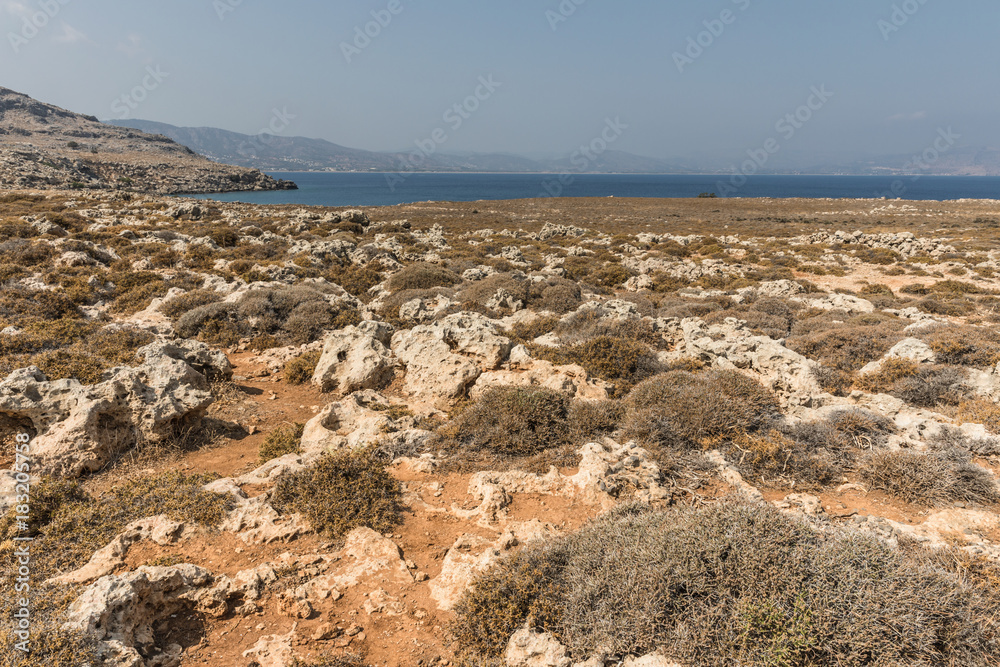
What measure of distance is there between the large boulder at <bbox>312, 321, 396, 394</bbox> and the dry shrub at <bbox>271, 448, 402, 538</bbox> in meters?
3.32

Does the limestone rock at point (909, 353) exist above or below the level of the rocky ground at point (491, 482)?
above

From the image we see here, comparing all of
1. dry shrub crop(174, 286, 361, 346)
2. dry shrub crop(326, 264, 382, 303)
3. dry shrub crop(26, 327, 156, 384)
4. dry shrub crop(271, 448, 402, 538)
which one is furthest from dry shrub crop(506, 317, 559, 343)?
dry shrub crop(26, 327, 156, 384)

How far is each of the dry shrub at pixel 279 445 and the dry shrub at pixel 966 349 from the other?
471 inches

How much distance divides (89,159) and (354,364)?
10891 cm

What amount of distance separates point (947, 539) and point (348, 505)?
638cm

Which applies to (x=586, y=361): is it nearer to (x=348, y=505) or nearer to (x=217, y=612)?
(x=348, y=505)

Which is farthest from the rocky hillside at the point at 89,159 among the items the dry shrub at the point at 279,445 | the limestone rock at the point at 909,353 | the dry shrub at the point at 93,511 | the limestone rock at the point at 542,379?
the limestone rock at the point at 909,353

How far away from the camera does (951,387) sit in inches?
300

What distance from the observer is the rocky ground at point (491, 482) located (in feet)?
10.6

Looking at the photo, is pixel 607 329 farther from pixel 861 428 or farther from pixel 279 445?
pixel 279 445

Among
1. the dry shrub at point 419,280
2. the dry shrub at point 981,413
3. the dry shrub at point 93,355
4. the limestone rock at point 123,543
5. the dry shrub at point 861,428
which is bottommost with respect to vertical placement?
the limestone rock at point 123,543

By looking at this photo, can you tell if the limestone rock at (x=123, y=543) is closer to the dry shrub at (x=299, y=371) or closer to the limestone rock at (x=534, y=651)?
the limestone rock at (x=534, y=651)

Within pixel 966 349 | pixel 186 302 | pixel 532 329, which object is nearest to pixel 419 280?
pixel 532 329

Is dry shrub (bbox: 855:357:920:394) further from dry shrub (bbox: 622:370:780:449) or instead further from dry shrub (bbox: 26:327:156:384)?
dry shrub (bbox: 26:327:156:384)
